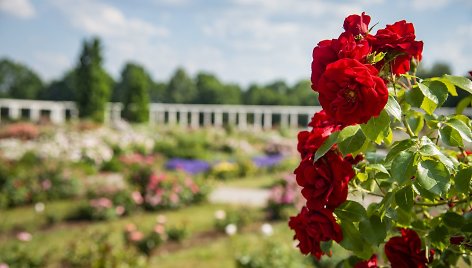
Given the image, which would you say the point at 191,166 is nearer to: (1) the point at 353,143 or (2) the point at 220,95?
(1) the point at 353,143

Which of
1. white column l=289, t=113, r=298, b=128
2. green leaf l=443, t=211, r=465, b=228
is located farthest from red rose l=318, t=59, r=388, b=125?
white column l=289, t=113, r=298, b=128

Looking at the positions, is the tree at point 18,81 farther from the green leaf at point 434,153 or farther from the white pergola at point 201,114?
the green leaf at point 434,153

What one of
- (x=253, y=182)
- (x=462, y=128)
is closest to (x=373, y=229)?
(x=462, y=128)

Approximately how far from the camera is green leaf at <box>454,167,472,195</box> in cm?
89

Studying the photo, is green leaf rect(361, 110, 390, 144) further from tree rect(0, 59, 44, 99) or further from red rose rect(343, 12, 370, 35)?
tree rect(0, 59, 44, 99)

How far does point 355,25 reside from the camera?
0.96 m

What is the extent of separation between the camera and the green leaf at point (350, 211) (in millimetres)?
920

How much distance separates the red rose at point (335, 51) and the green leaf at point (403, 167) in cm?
21

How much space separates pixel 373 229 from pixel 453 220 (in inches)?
7.9

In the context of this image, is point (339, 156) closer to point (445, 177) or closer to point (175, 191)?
point (445, 177)

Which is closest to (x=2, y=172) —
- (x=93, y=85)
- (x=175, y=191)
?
(x=175, y=191)

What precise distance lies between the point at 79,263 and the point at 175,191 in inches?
128

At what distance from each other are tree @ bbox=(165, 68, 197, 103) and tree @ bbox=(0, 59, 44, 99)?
14.3 metres

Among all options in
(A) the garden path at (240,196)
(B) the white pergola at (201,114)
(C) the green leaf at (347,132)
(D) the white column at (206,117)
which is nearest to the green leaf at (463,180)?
(C) the green leaf at (347,132)
